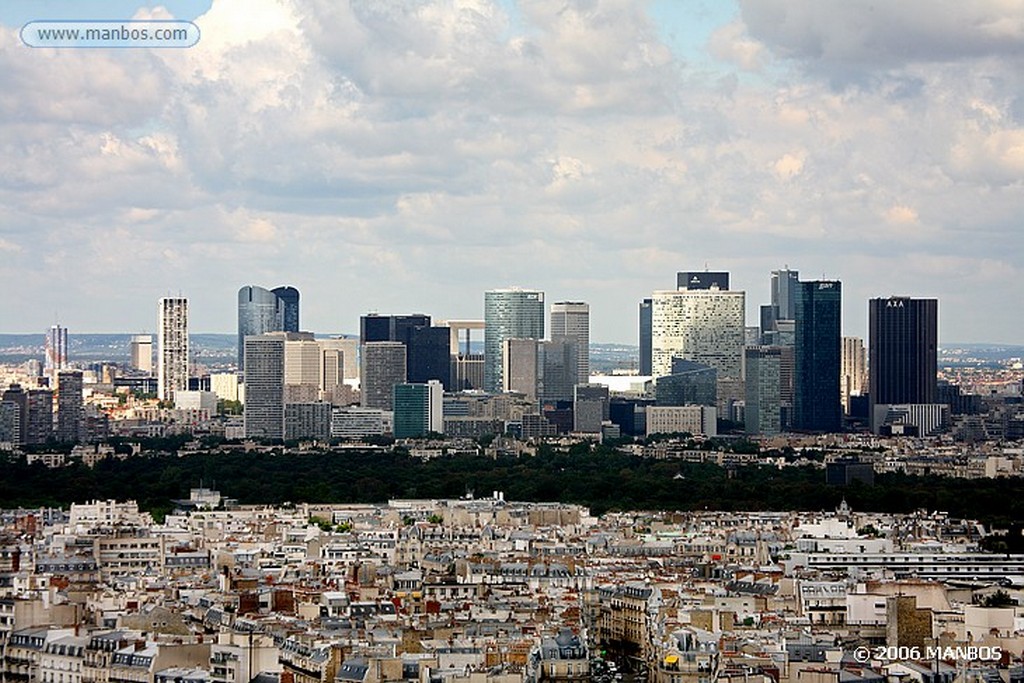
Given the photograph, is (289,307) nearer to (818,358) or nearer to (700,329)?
(700,329)

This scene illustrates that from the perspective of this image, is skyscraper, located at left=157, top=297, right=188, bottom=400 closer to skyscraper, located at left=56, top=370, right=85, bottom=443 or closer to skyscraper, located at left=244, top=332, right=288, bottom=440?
skyscraper, located at left=244, top=332, right=288, bottom=440

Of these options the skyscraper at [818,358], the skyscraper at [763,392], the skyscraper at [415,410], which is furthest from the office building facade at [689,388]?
the skyscraper at [415,410]

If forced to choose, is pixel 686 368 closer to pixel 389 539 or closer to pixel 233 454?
pixel 233 454

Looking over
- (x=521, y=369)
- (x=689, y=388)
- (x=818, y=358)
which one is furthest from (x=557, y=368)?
(x=818, y=358)

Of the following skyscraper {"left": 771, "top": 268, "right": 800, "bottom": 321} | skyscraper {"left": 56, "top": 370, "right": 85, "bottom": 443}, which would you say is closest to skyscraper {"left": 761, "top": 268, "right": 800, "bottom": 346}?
skyscraper {"left": 771, "top": 268, "right": 800, "bottom": 321}

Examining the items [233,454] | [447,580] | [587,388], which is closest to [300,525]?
[447,580]

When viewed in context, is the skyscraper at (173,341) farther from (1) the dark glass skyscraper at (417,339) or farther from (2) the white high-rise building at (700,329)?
(2) the white high-rise building at (700,329)
